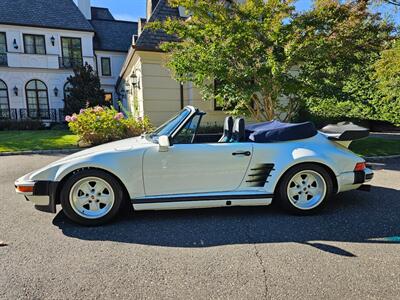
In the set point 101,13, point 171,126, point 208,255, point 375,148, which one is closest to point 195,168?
point 171,126

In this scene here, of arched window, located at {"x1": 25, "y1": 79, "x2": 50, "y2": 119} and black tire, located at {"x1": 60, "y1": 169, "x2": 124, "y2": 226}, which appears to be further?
arched window, located at {"x1": 25, "y1": 79, "x2": 50, "y2": 119}

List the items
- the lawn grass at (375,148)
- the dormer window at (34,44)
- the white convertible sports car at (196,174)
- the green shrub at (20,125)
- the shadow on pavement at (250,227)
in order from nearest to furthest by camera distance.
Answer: the shadow on pavement at (250,227)
the white convertible sports car at (196,174)
the lawn grass at (375,148)
the green shrub at (20,125)
the dormer window at (34,44)

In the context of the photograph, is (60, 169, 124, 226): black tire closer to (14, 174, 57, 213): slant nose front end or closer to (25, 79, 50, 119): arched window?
(14, 174, 57, 213): slant nose front end

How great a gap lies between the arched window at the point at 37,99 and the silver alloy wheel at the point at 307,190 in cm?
2176

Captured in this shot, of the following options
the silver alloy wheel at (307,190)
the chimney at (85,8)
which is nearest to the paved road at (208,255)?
the silver alloy wheel at (307,190)

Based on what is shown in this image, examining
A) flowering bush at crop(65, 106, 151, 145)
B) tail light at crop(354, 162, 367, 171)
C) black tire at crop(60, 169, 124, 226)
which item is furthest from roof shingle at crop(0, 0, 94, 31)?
tail light at crop(354, 162, 367, 171)

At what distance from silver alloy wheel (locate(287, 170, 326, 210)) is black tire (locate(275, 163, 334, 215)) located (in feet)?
0.10

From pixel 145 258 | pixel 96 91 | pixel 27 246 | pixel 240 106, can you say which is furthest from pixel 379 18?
pixel 96 91

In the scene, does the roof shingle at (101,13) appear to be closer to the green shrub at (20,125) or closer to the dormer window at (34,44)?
the dormer window at (34,44)

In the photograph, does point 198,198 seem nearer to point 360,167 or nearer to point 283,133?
point 283,133

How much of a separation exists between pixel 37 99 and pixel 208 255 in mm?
22574

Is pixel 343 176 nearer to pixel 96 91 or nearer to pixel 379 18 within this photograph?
pixel 379 18

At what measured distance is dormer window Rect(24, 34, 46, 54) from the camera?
1998 centimetres

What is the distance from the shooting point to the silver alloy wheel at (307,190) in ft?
11.8
